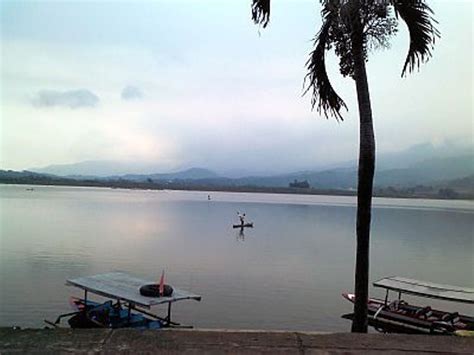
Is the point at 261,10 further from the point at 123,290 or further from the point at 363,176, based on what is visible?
the point at 123,290

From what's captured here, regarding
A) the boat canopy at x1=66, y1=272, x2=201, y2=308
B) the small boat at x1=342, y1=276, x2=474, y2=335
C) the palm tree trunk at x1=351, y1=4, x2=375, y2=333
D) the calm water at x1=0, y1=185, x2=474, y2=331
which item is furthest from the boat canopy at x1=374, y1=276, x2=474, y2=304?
the palm tree trunk at x1=351, y1=4, x2=375, y2=333

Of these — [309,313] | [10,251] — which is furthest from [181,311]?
[10,251]

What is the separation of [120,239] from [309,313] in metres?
29.0

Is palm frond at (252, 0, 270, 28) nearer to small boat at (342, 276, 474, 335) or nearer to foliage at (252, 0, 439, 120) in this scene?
foliage at (252, 0, 439, 120)

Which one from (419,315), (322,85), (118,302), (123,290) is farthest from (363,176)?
(419,315)

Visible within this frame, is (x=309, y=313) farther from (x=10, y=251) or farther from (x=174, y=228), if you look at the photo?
(x=174, y=228)

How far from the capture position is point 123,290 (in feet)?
49.4

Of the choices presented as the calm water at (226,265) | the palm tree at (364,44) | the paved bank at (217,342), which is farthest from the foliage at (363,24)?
the calm water at (226,265)

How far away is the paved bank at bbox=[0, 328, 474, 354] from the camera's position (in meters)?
4.15

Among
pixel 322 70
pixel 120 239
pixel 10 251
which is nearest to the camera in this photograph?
pixel 322 70

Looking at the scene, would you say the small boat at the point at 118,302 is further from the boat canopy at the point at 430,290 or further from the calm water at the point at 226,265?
the boat canopy at the point at 430,290

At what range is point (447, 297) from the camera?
15836mm

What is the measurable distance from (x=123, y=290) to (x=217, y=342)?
1138 centimetres

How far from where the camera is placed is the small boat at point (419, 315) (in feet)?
50.6
